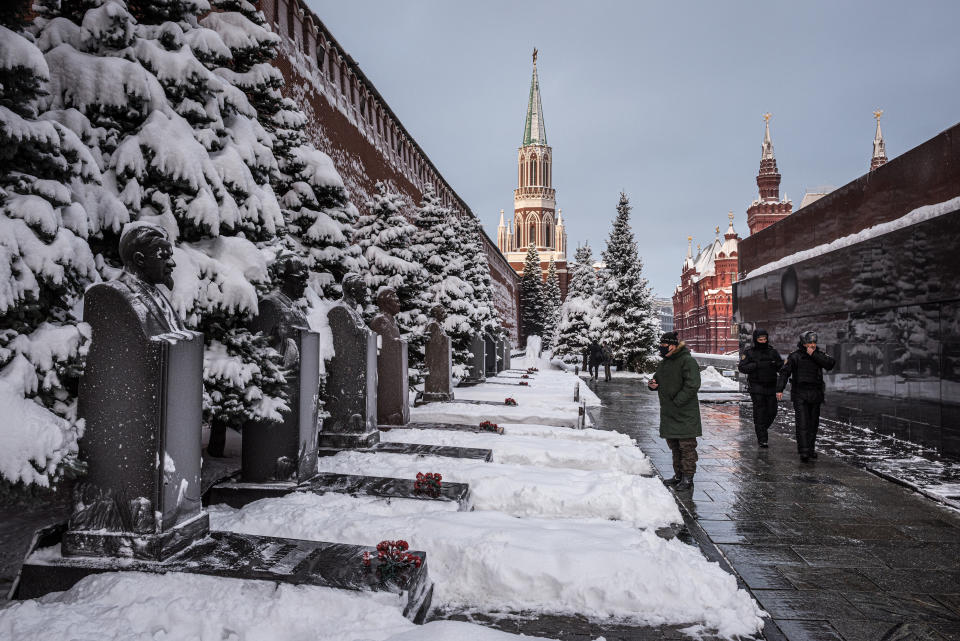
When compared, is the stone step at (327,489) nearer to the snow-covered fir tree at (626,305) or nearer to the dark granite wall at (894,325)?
the dark granite wall at (894,325)

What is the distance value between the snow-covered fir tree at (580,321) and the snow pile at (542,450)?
24922 mm

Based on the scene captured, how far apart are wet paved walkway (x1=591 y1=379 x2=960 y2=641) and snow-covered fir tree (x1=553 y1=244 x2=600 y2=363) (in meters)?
25.5

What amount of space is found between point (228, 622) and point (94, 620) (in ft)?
2.24

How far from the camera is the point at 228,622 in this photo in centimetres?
302

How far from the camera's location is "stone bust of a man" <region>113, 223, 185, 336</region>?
155 inches

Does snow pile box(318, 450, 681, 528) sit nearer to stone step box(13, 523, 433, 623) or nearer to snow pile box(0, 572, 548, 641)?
stone step box(13, 523, 433, 623)

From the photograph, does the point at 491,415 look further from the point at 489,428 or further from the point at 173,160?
the point at 173,160

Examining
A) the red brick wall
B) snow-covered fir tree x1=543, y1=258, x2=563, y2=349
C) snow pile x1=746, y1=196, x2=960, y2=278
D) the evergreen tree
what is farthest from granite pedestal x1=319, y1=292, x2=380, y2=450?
the evergreen tree

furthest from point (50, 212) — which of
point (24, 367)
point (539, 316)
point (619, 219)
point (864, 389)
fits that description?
point (539, 316)

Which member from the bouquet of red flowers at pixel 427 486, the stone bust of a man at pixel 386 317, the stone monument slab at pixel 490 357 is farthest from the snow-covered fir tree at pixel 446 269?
the bouquet of red flowers at pixel 427 486

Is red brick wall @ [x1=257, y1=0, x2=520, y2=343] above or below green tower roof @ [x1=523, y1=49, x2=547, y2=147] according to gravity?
below

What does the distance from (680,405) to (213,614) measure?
16.9 feet

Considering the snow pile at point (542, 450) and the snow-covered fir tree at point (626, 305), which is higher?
the snow-covered fir tree at point (626, 305)

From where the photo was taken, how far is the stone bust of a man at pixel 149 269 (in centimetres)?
393
